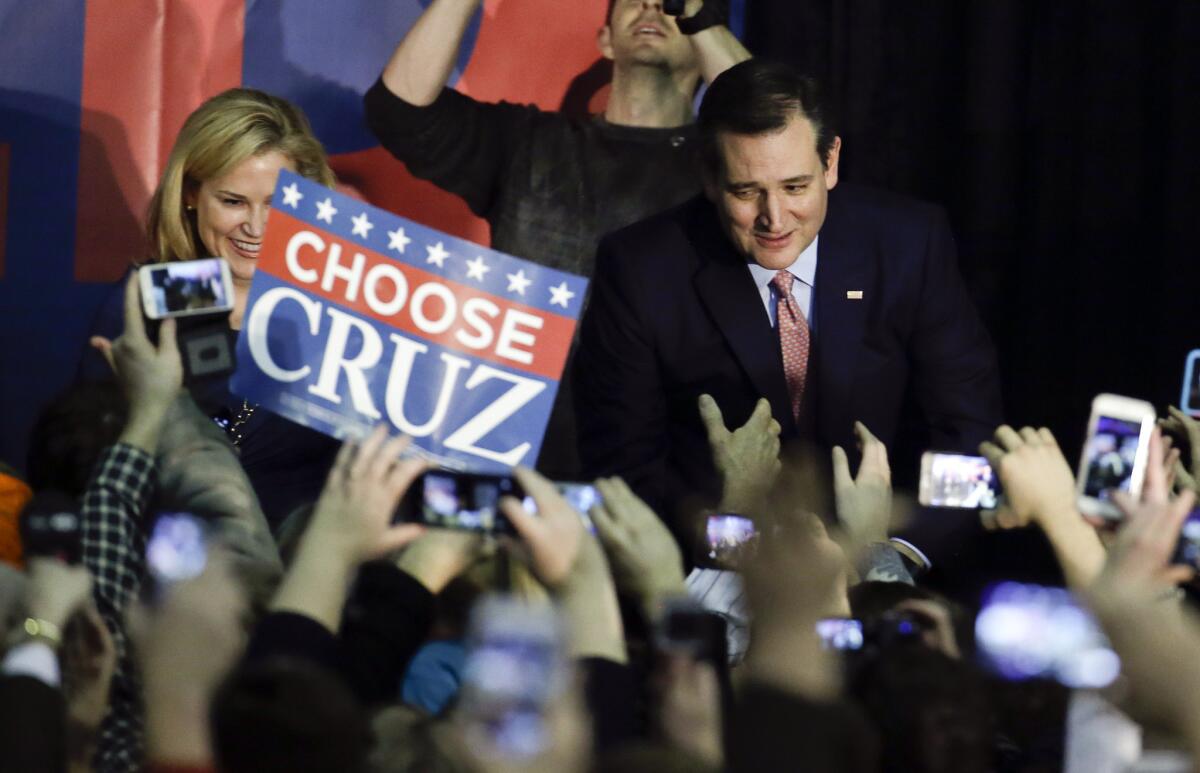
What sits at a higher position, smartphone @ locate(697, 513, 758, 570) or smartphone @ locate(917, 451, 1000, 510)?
smartphone @ locate(917, 451, 1000, 510)

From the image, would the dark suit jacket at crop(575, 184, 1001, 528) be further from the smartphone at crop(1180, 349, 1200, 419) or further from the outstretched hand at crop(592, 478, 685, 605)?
the outstretched hand at crop(592, 478, 685, 605)

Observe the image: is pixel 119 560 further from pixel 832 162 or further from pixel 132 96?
pixel 132 96

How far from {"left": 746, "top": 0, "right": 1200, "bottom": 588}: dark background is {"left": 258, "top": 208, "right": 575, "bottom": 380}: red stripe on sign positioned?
1533mm

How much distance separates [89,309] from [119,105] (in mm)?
468

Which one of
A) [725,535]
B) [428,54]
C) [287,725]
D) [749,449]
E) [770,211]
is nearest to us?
[287,725]

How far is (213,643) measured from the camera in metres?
1.71

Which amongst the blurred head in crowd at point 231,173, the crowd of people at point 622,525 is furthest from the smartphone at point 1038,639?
the blurred head in crowd at point 231,173

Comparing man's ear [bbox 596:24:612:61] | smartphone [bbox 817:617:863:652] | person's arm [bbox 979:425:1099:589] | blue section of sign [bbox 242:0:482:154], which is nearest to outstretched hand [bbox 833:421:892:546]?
person's arm [bbox 979:425:1099:589]

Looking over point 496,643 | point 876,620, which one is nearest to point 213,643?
point 496,643

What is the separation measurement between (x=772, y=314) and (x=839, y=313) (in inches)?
5.1

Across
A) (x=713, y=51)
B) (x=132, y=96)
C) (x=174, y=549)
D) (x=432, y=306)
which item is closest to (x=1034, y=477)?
(x=432, y=306)

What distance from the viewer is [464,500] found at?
220cm

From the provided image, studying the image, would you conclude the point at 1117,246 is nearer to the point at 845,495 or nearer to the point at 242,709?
the point at 845,495

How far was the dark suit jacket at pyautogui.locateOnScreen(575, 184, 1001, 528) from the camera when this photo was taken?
3.32 metres
